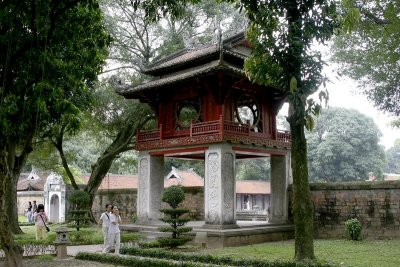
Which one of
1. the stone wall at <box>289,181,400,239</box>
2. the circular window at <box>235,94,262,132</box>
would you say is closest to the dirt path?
the circular window at <box>235,94,262,132</box>

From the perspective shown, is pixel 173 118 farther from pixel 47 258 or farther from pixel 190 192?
pixel 47 258

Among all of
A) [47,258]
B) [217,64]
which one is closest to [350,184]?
[217,64]

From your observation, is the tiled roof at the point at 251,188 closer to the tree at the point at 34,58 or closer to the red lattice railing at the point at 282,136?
the red lattice railing at the point at 282,136

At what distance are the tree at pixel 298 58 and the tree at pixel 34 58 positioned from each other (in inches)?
101

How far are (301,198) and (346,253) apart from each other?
14.3ft

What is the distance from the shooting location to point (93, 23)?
11.2 m

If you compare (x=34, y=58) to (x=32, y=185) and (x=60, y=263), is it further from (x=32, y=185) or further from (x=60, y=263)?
(x=32, y=185)

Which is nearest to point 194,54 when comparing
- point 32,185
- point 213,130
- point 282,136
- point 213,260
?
point 213,130

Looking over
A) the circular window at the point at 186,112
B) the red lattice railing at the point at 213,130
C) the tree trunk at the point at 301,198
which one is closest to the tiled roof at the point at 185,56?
the circular window at the point at 186,112

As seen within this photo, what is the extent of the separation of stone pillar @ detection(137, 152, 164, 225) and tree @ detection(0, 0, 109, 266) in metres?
8.55

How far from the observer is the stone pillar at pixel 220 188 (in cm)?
1730

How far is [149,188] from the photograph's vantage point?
66.4 ft

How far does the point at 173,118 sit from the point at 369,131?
28.4m

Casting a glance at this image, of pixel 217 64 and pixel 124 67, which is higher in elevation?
pixel 124 67
